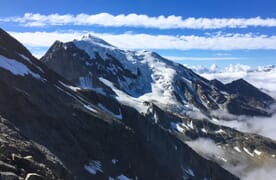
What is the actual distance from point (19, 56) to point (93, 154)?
3527 cm

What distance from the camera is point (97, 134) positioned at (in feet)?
310

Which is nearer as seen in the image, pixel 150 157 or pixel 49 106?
pixel 49 106

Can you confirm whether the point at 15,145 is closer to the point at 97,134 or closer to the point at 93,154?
the point at 93,154

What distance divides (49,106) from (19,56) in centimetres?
2440

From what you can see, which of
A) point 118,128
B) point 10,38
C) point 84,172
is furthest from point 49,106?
point 10,38

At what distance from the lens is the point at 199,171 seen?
595ft

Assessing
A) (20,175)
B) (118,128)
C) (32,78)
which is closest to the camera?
(20,175)

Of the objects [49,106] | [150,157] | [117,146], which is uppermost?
[49,106]

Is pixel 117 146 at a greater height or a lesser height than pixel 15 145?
lesser

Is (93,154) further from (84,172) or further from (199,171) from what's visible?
(199,171)

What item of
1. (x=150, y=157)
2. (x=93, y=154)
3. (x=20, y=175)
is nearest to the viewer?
(x=20, y=175)

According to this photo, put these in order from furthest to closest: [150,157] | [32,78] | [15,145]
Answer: [150,157] → [32,78] → [15,145]

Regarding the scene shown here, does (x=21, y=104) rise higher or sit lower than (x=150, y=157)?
higher

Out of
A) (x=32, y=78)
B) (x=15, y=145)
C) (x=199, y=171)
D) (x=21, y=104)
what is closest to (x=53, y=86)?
(x=32, y=78)
